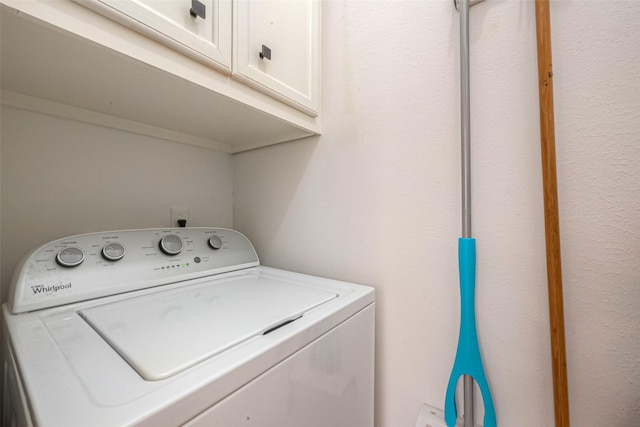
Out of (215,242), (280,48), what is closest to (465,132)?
(280,48)

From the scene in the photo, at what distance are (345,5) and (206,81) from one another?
666 mm

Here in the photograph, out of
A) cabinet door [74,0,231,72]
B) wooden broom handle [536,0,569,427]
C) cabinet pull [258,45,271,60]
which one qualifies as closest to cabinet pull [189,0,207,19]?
cabinet door [74,0,231,72]

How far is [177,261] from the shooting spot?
2.86ft

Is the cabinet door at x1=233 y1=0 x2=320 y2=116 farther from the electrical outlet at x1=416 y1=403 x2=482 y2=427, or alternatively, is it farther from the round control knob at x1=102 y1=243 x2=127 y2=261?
the electrical outlet at x1=416 y1=403 x2=482 y2=427

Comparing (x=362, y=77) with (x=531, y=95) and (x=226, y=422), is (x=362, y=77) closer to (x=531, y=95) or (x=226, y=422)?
(x=531, y=95)

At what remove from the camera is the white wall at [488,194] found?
0.56 meters

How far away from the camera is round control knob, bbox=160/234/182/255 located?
0.86 meters

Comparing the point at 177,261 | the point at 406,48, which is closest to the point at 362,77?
the point at 406,48

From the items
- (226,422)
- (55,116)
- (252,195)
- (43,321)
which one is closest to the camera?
(226,422)

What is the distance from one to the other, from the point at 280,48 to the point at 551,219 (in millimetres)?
907

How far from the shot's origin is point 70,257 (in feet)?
2.24

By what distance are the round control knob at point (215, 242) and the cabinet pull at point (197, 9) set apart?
0.71m

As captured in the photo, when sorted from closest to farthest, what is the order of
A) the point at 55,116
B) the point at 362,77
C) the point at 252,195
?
the point at 55,116, the point at 362,77, the point at 252,195

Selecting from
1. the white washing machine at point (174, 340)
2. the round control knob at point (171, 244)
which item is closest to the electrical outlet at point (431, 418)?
the white washing machine at point (174, 340)
